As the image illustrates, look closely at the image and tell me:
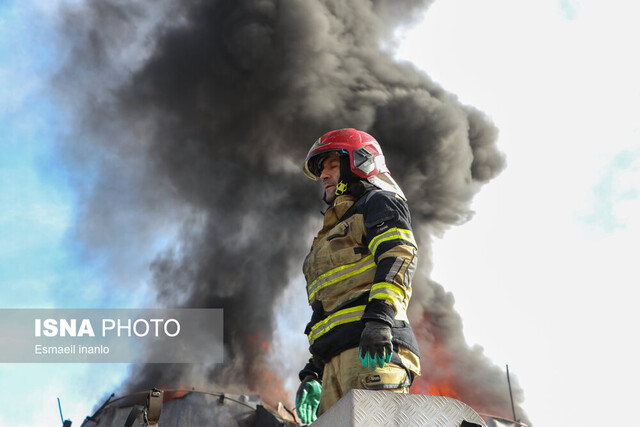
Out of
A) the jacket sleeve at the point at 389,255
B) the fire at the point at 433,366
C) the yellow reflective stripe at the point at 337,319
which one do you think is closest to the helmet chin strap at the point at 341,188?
the jacket sleeve at the point at 389,255

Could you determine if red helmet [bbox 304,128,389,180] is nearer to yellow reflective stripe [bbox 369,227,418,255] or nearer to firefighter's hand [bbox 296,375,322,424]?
yellow reflective stripe [bbox 369,227,418,255]

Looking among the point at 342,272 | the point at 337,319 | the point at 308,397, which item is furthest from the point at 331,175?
the point at 308,397

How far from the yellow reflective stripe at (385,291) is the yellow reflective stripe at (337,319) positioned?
19 cm

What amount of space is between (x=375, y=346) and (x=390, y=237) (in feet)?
2.52

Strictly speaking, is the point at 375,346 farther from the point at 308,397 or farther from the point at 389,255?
the point at 308,397

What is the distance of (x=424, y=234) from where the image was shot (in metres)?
35.5

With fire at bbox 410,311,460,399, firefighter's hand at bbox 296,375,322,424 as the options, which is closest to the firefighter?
firefighter's hand at bbox 296,375,322,424

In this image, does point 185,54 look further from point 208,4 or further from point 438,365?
point 438,365

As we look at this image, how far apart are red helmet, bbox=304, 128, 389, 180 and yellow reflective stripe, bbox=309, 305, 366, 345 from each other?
1122mm

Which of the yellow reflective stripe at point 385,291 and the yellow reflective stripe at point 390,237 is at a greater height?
the yellow reflective stripe at point 390,237

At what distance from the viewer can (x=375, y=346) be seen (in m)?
3.62

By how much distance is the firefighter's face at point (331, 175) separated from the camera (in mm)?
4941

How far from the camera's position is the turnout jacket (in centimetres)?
391

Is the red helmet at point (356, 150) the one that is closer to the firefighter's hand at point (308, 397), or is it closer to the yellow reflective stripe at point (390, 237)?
the yellow reflective stripe at point (390, 237)
